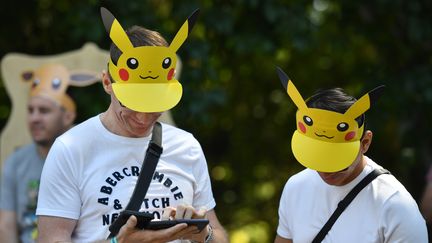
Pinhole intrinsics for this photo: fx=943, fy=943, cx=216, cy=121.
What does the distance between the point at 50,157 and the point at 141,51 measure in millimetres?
531

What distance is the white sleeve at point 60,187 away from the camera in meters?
3.52

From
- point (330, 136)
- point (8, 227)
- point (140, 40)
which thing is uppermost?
point (140, 40)

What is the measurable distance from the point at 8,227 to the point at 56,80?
100cm

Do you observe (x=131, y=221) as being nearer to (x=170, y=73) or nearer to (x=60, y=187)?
(x=60, y=187)

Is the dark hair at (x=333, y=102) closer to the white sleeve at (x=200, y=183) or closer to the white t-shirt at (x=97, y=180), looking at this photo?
the white sleeve at (x=200, y=183)

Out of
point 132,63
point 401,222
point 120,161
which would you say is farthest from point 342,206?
point 132,63

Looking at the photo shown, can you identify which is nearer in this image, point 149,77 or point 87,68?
point 149,77

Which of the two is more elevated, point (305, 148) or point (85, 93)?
point (305, 148)

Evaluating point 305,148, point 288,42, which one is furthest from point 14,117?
point 305,148

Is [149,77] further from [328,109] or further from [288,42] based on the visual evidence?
[288,42]

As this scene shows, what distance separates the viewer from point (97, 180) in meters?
3.56

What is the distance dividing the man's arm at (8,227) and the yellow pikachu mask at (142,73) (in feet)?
6.10

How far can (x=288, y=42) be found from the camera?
695 cm

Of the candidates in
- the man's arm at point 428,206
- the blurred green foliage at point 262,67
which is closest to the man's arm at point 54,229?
the man's arm at point 428,206
